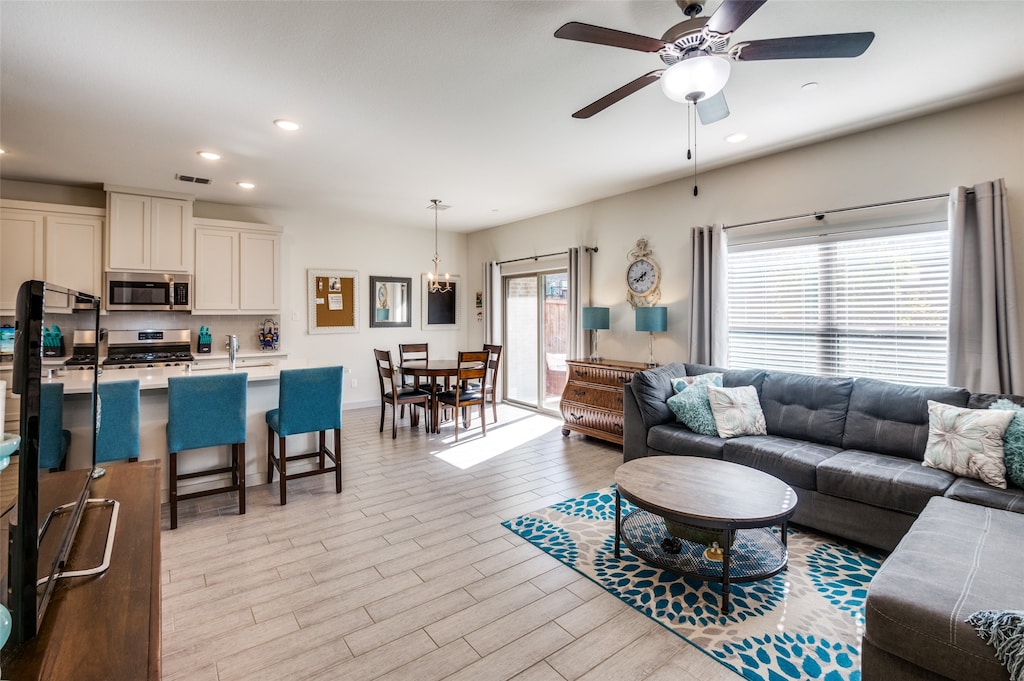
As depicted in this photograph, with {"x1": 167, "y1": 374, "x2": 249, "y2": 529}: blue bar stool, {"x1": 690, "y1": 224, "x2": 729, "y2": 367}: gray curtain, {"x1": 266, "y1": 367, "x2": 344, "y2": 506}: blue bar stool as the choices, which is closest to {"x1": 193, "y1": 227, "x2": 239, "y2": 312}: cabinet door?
{"x1": 266, "y1": 367, "x2": 344, "y2": 506}: blue bar stool

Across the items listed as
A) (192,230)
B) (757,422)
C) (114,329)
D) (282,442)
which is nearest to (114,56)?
(282,442)

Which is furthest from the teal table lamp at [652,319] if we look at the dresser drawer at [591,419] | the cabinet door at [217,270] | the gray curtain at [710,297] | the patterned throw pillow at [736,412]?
the cabinet door at [217,270]

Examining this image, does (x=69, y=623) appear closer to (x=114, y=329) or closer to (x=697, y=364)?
(x=697, y=364)

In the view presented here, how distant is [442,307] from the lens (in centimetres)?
773

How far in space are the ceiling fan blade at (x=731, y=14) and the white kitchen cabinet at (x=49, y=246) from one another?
19.6 ft

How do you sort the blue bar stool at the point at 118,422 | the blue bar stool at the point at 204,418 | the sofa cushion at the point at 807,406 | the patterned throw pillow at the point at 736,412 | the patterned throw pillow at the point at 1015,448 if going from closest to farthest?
1. the patterned throw pillow at the point at 1015,448
2. the blue bar stool at the point at 118,422
3. the blue bar stool at the point at 204,418
4. the sofa cushion at the point at 807,406
5. the patterned throw pillow at the point at 736,412

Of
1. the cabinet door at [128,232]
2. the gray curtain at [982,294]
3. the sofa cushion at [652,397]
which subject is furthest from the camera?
the cabinet door at [128,232]

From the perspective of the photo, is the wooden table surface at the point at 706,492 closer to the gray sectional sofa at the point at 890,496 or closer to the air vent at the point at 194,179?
the gray sectional sofa at the point at 890,496

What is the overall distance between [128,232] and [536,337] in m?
4.96

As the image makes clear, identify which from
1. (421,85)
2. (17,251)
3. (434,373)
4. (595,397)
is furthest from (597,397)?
(17,251)

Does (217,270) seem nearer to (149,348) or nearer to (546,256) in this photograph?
(149,348)

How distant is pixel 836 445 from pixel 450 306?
227 inches

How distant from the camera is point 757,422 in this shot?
3537 millimetres

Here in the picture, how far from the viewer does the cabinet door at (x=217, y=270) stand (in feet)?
→ 17.8
